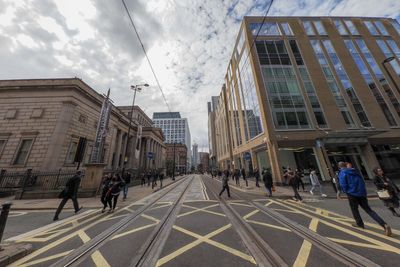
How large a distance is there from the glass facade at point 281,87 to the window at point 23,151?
93.6ft

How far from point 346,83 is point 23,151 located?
4183 centimetres

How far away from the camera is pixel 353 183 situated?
4.90 metres

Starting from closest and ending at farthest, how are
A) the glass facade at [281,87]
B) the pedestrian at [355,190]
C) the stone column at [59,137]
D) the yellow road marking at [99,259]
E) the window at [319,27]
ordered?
the yellow road marking at [99,259] → the pedestrian at [355,190] → the stone column at [59,137] → the glass facade at [281,87] → the window at [319,27]

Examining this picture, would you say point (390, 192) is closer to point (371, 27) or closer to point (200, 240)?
point (200, 240)

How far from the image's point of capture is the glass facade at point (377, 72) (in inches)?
872

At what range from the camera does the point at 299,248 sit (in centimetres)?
363

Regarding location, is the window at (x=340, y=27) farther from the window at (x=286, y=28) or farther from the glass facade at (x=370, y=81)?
the window at (x=286, y=28)

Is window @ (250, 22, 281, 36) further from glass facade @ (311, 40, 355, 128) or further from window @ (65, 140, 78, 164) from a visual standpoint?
window @ (65, 140, 78, 164)

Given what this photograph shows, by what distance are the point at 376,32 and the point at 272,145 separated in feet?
101

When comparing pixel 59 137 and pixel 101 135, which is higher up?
pixel 59 137

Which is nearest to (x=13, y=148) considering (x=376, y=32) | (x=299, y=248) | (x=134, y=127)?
(x=134, y=127)

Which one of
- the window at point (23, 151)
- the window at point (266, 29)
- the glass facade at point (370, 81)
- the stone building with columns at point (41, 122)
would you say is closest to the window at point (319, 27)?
the glass facade at point (370, 81)

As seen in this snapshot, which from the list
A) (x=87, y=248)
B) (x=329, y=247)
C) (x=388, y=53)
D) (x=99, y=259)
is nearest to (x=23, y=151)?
(x=87, y=248)

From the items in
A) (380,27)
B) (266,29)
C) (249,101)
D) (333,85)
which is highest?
(380,27)
